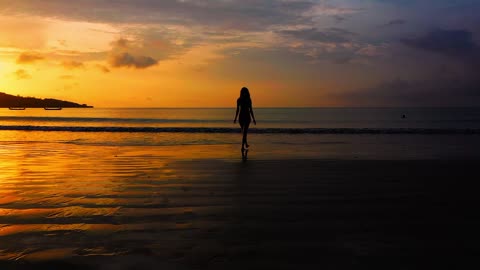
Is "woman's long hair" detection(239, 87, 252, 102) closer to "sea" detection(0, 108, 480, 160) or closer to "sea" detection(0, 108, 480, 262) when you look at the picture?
"sea" detection(0, 108, 480, 160)

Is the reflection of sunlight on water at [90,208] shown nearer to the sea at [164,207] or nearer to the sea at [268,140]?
the sea at [164,207]

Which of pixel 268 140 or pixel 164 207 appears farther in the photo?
pixel 268 140

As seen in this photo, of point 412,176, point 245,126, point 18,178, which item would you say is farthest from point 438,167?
point 18,178

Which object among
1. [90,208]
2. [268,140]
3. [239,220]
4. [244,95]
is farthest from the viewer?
[268,140]

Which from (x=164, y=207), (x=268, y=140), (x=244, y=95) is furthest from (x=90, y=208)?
(x=268, y=140)

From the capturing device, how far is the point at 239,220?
5.76 metres

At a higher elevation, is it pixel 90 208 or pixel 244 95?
pixel 244 95

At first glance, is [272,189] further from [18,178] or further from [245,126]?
[245,126]

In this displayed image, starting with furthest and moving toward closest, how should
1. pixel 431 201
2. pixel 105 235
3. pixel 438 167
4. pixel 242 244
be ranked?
pixel 438 167 < pixel 431 201 < pixel 105 235 < pixel 242 244

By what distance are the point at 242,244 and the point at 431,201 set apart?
4018mm

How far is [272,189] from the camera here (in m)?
8.25

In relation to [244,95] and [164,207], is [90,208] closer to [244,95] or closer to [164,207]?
[164,207]

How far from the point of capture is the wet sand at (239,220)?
4.23m

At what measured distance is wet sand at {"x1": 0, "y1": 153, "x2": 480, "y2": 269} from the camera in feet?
13.9
